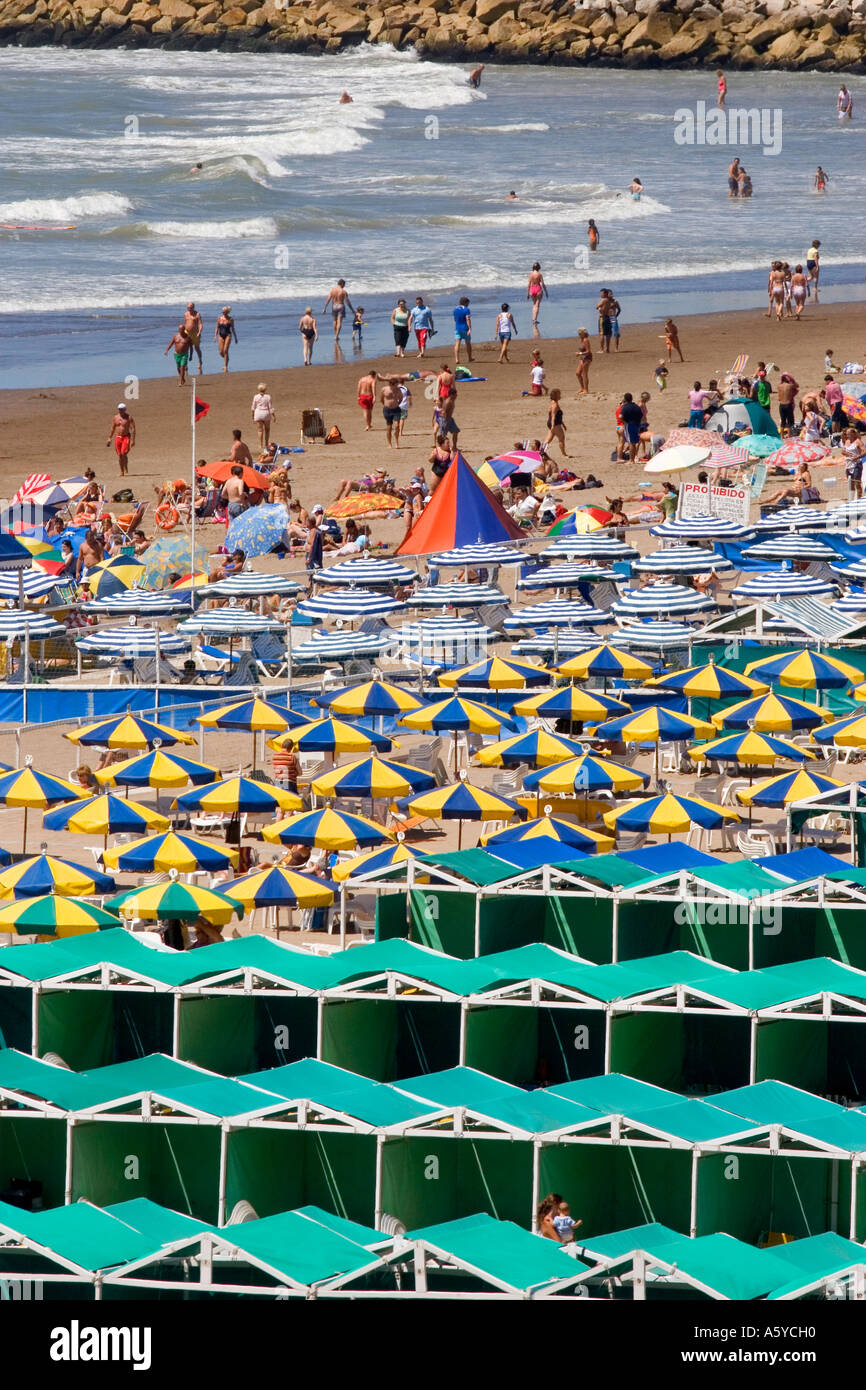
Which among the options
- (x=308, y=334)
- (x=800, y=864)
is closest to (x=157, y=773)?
(x=800, y=864)

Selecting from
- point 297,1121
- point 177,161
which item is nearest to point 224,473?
point 297,1121

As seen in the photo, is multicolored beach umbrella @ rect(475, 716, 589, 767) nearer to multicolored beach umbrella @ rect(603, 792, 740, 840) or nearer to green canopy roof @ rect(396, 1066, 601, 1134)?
multicolored beach umbrella @ rect(603, 792, 740, 840)

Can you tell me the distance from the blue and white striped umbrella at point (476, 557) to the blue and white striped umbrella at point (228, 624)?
8.26 feet

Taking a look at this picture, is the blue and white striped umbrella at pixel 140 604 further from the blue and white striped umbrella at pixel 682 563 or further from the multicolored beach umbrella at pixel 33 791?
the multicolored beach umbrella at pixel 33 791

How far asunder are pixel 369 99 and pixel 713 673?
72.5m

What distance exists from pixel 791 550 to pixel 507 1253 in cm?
1509

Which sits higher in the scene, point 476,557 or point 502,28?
point 502,28

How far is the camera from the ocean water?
4328cm

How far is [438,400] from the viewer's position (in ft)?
101

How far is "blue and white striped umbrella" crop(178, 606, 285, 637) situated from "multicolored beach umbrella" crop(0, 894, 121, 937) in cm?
709

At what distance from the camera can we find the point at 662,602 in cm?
1959

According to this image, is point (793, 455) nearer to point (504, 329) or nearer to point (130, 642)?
point (504, 329)

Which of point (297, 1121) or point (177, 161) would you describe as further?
point (177, 161)

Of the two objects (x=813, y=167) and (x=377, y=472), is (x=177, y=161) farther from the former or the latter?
(x=377, y=472)
